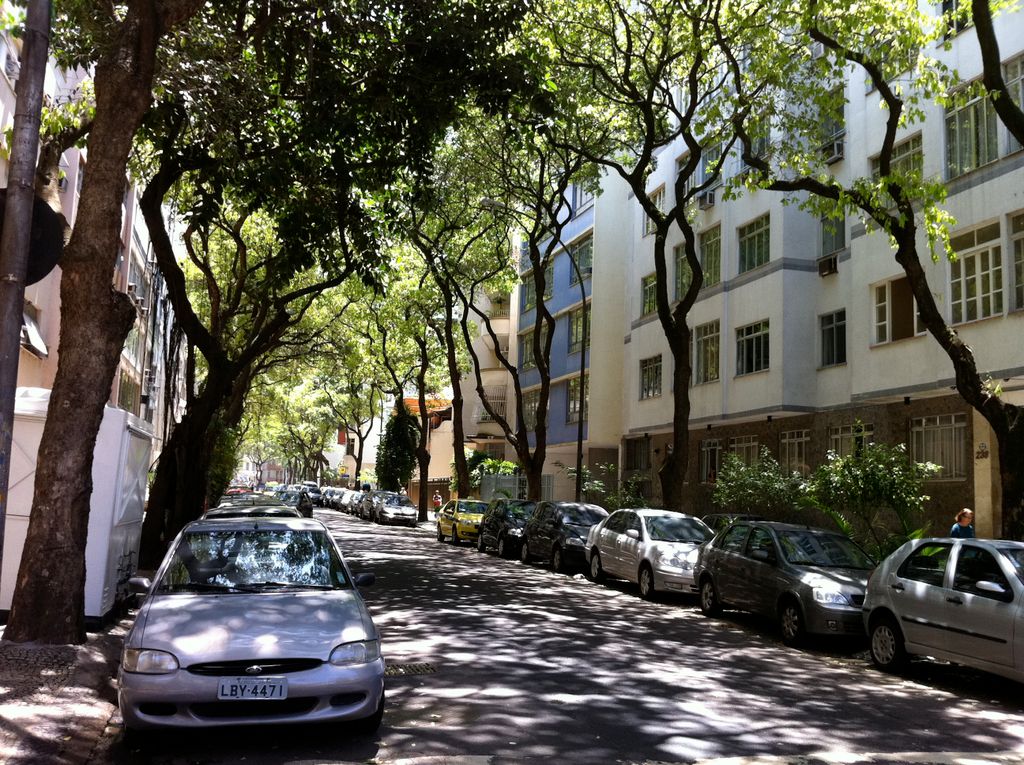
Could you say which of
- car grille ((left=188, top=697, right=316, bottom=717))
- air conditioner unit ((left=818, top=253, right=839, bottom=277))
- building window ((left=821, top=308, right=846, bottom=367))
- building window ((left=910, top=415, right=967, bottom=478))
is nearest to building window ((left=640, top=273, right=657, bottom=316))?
air conditioner unit ((left=818, top=253, right=839, bottom=277))

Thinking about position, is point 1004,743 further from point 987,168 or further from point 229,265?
point 229,265

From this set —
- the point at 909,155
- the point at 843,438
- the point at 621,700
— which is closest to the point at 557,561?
the point at 843,438

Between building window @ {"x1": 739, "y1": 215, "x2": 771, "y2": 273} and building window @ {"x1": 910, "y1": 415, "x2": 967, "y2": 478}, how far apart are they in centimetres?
698

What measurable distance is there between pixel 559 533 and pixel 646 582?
4.78m

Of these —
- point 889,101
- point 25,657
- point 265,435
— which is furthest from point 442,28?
point 265,435

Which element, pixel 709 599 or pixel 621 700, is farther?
pixel 709 599

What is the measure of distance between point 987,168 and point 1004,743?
43.2 feet

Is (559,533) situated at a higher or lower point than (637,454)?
lower

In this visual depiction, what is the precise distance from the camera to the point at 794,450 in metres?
24.4

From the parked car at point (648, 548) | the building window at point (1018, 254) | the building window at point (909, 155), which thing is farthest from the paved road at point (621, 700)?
the building window at point (909, 155)

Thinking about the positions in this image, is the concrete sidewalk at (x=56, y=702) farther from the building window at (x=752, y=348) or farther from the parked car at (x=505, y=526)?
the building window at (x=752, y=348)

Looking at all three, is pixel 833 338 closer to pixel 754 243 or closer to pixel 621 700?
pixel 754 243

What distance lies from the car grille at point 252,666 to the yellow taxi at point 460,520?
21383 mm

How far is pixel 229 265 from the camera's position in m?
29.1
